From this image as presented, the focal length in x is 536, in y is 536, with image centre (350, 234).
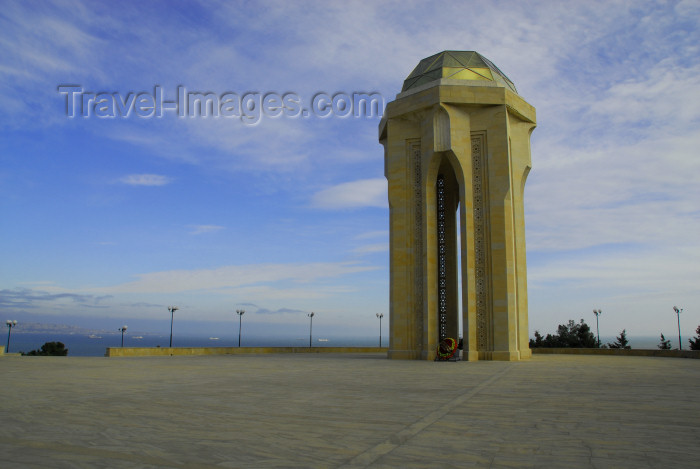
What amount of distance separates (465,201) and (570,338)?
33.5 metres

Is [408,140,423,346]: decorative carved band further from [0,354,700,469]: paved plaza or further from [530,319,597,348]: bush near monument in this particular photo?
[530,319,597,348]: bush near monument

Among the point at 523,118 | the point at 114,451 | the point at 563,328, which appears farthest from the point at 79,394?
the point at 563,328

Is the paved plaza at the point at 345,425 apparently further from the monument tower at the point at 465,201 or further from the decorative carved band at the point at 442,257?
the decorative carved band at the point at 442,257

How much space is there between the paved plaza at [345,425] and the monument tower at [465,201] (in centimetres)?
1372

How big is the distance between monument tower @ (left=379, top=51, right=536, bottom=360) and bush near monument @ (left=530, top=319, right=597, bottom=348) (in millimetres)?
26498

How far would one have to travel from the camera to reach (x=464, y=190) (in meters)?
27.6

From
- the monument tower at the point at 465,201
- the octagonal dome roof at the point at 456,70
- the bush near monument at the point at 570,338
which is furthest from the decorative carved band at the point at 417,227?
the bush near monument at the point at 570,338

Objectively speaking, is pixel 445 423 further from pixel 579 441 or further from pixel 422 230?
pixel 422 230

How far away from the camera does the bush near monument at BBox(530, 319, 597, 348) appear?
52.7 m

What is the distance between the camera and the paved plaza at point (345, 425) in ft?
18.0

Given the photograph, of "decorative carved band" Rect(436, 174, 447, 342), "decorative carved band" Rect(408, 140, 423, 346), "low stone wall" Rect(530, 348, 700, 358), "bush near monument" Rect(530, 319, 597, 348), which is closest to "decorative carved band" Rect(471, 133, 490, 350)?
"decorative carved band" Rect(408, 140, 423, 346)

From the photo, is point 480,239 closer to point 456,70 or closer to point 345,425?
point 456,70

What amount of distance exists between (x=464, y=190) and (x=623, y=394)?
17.4m

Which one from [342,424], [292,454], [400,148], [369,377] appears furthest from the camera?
[400,148]
